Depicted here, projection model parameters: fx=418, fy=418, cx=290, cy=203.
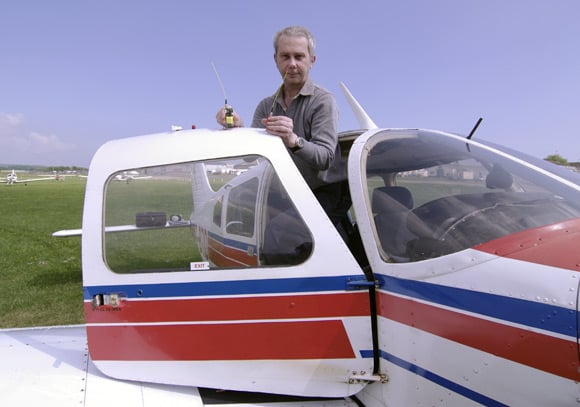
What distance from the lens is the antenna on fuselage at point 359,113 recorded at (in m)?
3.68

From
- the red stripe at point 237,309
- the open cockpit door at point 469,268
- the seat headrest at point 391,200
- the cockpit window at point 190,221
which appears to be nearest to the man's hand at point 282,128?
the cockpit window at point 190,221

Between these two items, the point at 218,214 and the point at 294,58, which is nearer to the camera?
the point at 294,58

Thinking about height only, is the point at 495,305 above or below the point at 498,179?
below

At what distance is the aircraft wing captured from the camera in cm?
197

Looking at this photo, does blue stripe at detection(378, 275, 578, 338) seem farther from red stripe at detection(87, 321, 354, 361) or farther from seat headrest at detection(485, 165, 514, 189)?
seat headrest at detection(485, 165, 514, 189)

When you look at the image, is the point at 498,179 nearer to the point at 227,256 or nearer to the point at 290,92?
the point at 290,92

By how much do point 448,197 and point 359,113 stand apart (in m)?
1.93

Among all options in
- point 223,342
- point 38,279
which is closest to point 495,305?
point 223,342

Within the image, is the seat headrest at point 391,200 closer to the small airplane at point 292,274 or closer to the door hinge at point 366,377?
the small airplane at point 292,274

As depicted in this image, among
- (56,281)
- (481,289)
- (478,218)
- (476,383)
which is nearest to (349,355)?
(476,383)

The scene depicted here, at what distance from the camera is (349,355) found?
2.00 metres

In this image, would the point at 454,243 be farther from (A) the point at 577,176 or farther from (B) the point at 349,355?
(A) the point at 577,176

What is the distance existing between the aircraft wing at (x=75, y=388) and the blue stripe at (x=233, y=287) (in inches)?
18.1

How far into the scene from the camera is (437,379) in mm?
1743
